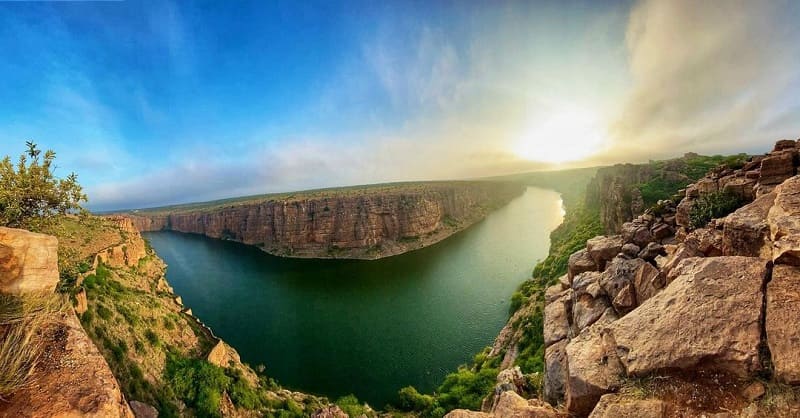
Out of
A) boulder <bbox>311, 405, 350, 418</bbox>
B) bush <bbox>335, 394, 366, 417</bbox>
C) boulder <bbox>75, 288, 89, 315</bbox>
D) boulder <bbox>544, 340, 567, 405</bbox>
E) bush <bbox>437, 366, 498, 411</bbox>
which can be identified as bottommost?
bush <bbox>335, 394, 366, 417</bbox>

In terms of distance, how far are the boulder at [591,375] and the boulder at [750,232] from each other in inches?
162

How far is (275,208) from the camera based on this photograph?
293 ft

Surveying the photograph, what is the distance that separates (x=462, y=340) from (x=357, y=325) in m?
13.3

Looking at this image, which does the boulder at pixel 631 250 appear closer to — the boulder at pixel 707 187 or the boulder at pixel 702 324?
the boulder at pixel 707 187

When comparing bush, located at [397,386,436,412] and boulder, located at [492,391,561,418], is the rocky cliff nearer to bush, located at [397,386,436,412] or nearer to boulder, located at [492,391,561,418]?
bush, located at [397,386,436,412]

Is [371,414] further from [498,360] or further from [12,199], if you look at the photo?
[12,199]

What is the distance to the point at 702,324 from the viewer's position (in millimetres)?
5973

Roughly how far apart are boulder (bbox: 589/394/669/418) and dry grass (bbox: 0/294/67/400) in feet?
33.2

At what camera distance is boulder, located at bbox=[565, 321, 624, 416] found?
668 centimetres

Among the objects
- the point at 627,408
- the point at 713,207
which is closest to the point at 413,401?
the point at 627,408

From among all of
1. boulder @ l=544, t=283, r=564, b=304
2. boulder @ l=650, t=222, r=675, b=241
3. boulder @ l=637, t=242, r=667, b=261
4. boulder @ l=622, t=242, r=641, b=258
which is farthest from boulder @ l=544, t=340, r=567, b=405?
boulder @ l=650, t=222, r=675, b=241

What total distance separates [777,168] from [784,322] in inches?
388

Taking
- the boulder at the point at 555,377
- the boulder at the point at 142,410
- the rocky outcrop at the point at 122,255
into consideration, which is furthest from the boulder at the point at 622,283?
the rocky outcrop at the point at 122,255

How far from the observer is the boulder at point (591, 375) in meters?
6.68
